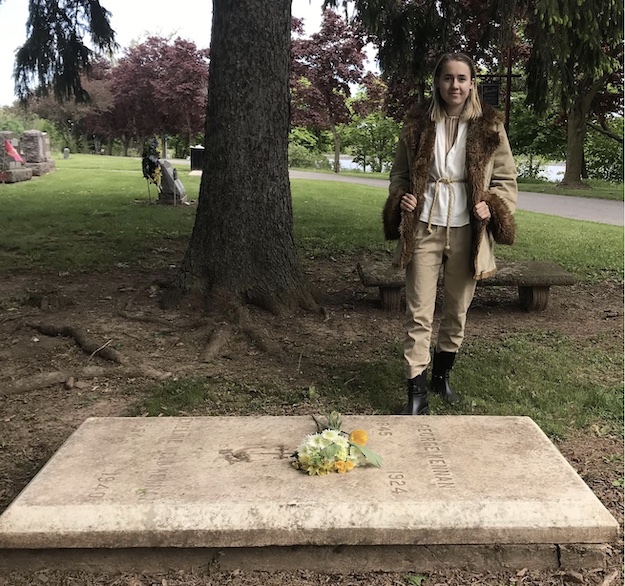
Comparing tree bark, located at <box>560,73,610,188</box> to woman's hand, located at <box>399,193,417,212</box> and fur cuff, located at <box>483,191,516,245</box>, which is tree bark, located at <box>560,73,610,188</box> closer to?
fur cuff, located at <box>483,191,516,245</box>

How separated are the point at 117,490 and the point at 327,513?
0.84m

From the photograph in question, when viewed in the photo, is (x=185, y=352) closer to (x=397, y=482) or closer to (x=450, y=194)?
(x=450, y=194)

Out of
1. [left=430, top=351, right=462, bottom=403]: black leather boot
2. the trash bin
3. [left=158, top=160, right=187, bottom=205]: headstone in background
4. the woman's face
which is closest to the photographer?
the woman's face


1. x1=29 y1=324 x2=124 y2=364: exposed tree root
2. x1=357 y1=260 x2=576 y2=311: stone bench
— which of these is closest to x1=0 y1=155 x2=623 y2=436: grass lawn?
x1=357 y1=260 x2=576 y2=311: stone bench

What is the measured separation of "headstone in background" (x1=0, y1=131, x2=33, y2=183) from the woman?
1587 centimetres

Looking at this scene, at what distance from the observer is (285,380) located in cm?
431

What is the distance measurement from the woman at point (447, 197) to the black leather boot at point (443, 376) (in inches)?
13.9

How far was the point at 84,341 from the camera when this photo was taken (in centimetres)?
479

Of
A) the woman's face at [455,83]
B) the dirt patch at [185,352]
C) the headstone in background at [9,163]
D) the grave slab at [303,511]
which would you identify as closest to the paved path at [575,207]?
the dirt patch at [185,352]

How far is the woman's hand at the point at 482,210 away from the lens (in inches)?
→ 130

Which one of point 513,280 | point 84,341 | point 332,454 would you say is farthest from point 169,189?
point 332,454

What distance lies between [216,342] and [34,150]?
701 inches

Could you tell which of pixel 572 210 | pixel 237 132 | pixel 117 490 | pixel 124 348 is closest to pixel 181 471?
pixel 117 490

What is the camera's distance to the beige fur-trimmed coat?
10.8ft
